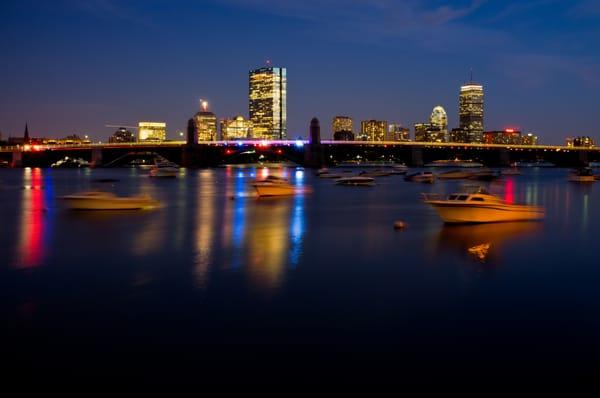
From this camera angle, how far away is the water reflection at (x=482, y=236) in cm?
2722

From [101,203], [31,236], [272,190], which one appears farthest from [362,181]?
[31,236]

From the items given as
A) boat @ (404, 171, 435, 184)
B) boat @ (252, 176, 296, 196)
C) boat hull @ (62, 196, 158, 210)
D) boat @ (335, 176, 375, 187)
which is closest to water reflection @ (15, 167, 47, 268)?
boat hull @ (62, 196, 158, 210)

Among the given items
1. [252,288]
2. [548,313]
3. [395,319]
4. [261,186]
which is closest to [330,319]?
[395,319]

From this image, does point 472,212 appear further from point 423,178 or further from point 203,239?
point 423,178

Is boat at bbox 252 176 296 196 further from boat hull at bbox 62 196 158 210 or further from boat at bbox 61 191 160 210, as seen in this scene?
boat at bbox 61 191 160 210

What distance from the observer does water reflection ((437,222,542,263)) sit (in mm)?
27219

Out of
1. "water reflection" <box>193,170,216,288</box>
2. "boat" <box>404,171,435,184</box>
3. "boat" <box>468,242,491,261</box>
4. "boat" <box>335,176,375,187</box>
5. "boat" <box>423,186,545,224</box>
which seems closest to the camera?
"water reflection" <box>193,170,216,288</box>

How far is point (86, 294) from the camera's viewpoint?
19.0 m

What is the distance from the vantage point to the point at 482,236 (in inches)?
1245

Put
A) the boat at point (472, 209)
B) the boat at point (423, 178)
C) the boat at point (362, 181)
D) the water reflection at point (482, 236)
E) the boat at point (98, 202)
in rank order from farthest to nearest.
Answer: the boat at point (423, 178) → the boat at point (362, 181) → the boat at point (98, 202) → the boat at point (472, 209) → the water reflection at point (482, 236)

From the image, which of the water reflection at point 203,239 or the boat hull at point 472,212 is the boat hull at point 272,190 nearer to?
the water reflection at point 203,239

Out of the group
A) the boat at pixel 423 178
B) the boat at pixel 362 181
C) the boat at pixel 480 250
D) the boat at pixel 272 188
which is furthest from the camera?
the boat at pixel 423 178

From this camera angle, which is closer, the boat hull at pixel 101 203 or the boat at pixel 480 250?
the boat at pixel 480 250

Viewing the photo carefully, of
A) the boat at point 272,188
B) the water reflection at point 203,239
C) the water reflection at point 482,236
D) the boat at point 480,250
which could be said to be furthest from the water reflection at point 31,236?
the boat at point 272,188
